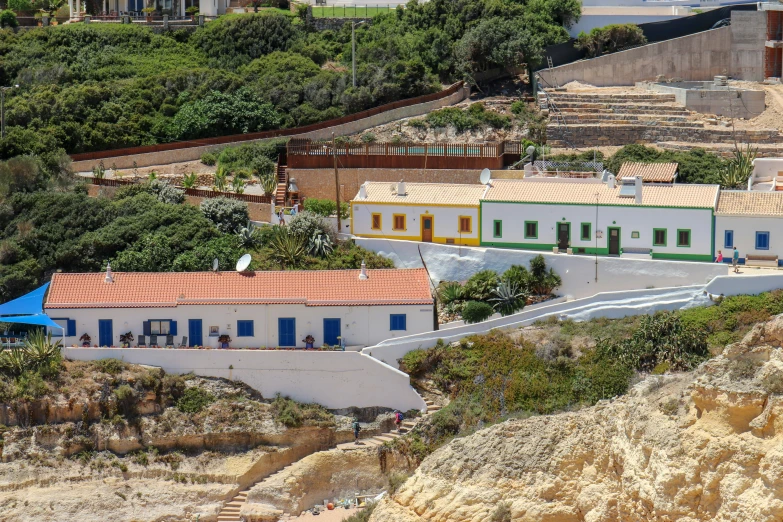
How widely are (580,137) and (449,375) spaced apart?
18.1m

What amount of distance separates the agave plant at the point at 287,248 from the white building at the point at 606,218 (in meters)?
6.32

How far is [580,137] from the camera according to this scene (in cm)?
6009

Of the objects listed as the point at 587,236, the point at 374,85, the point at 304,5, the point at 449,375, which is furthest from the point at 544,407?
the point at 304,5

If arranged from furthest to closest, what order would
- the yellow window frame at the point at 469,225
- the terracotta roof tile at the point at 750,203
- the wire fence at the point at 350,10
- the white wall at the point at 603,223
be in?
the wire fence at the point at 350,10 < the yellow window frame at the point at 469,225 < the white wall at the point at 603,223 < the terracotta roof tile at the point at 750,203

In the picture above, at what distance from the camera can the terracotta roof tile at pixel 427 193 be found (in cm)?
5147

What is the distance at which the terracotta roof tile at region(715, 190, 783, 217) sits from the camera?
159 feet

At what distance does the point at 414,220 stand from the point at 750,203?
11.5 meters

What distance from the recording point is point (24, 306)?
46.2 meters

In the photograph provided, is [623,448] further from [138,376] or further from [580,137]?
[580,137]

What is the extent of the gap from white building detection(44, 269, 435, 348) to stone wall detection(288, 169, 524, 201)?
10.3m

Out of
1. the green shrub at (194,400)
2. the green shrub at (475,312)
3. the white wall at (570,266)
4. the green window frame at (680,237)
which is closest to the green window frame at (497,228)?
the white wall at (570,266)

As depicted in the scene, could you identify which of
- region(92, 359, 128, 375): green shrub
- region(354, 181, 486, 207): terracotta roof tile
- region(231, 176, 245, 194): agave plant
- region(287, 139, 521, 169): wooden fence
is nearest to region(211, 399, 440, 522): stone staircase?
region(92, 359, 128, 375): green shrub

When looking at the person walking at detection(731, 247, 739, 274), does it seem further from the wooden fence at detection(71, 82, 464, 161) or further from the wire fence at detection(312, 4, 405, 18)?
the wire fence at detection(312, 4, 405, 18)

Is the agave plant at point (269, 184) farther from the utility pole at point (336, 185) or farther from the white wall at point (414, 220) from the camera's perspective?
the white wall at point (414, 220)
